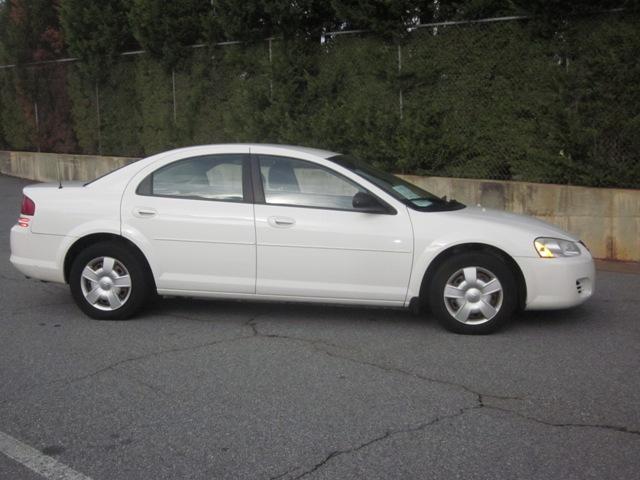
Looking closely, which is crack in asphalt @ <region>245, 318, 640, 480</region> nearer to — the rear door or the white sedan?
the white sedan

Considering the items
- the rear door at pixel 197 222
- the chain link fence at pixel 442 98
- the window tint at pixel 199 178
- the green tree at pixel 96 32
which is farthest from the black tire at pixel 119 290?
the green tree at pixel 96 32

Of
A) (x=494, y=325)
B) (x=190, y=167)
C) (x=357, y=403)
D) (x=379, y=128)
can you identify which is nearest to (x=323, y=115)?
(x=379, y=128)

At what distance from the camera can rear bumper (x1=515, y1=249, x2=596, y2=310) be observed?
241 inches

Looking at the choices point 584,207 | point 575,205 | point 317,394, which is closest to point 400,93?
point 575,205

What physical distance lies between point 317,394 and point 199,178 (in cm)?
253

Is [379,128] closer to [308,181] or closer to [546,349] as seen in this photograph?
[308,181]

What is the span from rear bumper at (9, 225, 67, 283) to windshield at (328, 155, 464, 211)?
2468 millimetres

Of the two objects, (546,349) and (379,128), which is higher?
(379,128)

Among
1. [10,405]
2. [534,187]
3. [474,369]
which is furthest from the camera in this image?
[534,187]

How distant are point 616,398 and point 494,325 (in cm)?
147

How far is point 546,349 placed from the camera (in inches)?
230

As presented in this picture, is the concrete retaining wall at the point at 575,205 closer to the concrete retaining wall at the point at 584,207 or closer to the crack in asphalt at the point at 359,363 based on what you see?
the concrete retaining wall at the point at 584,207

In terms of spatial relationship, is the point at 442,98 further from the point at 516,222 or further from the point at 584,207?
the point at 516,222

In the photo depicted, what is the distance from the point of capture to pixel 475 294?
20.2ft
